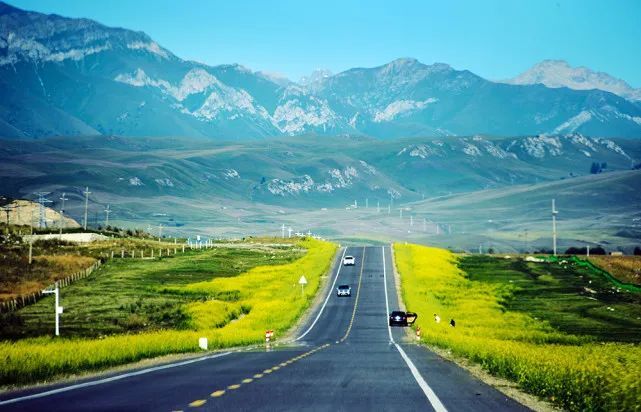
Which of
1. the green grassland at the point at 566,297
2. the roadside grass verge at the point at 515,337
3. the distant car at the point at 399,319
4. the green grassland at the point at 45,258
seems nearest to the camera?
the roadside grass verge at the point at 515,337

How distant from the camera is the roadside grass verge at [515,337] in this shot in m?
22.5

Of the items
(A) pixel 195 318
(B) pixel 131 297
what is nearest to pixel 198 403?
(A) pixel 195 318

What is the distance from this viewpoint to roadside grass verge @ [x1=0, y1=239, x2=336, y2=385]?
111 feet

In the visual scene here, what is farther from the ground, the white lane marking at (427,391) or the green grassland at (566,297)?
the white lane marking at (427,391)

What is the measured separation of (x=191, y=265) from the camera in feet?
493

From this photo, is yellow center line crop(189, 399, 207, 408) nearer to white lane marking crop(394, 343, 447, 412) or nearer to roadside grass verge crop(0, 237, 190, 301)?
white lane marking crop(394, 343, 447, 412)

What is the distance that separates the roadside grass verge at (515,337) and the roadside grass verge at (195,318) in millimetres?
12646

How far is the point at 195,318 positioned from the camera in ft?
260

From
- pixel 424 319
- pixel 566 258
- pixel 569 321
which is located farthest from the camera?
pixel 566 258

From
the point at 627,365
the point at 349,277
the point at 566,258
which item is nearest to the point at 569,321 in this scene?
the point at 349,277

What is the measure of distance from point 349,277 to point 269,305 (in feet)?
146

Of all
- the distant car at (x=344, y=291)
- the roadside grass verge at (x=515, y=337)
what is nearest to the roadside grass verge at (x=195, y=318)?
the distant car at (x=344, y=291)

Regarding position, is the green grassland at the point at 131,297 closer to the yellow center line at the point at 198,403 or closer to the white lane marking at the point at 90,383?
the white lane marking at the point at 90,383

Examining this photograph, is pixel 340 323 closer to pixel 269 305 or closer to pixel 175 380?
pixel 269 305
